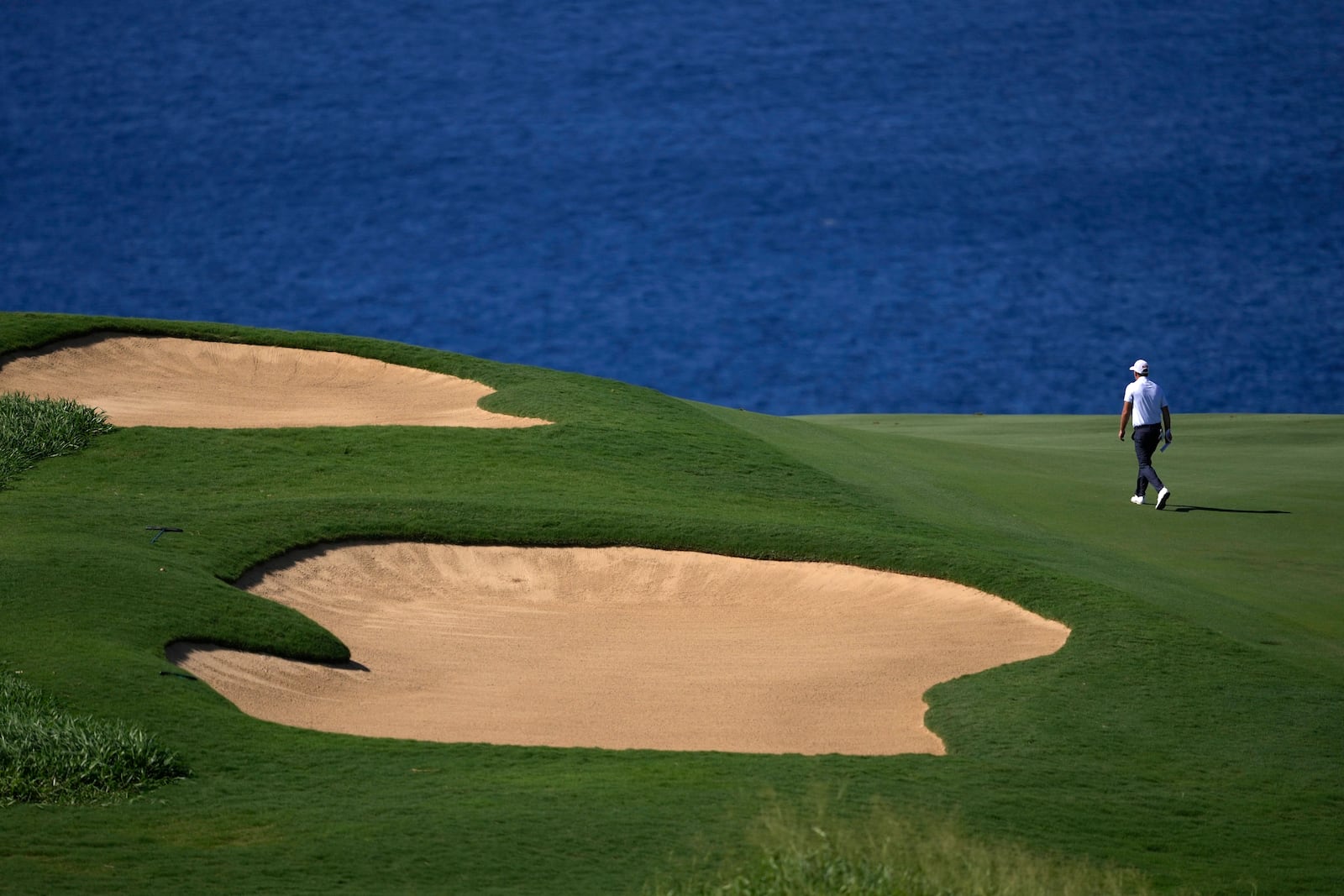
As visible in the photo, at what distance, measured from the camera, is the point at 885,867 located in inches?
160

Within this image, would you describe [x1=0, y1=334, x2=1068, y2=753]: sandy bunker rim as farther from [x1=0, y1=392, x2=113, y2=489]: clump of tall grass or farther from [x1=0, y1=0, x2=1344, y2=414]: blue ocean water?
[x1=0, y1=0, x2=1344, y2=414]: blue ocean water

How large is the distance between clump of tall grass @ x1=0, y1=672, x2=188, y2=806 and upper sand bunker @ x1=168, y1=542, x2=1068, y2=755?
4.11 feet

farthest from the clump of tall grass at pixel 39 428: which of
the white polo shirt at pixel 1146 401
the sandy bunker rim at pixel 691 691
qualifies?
the white polo shirt at pixel 1146 401

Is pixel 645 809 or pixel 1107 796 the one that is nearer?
pixel 645 809

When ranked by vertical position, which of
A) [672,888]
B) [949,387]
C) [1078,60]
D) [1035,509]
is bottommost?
[672,888]

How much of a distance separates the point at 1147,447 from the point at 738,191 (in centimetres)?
1905

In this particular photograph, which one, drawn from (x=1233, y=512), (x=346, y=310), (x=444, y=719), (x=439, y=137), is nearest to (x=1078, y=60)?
(x=439, y=137)

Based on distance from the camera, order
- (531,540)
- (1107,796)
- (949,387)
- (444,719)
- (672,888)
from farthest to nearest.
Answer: (949,387), (531,540), (444,719), (1107,796), (672,888)

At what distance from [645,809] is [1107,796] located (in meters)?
1.94

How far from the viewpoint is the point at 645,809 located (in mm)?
5148

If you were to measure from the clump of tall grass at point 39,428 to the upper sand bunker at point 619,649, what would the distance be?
317 centimetres

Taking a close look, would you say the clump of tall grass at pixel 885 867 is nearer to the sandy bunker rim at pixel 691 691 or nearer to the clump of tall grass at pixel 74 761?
the sandy bunker rim at pixel 691 691

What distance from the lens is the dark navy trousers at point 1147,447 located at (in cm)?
1289

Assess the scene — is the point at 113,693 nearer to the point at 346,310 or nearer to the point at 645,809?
the point at 645,809
